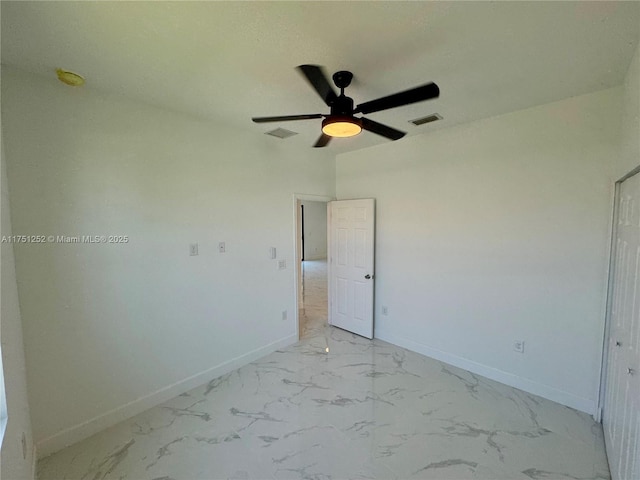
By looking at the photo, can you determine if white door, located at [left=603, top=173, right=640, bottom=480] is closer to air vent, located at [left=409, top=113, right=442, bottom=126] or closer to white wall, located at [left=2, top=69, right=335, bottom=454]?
air vent, located at [left=409, top=113, right=442, bottom=126]

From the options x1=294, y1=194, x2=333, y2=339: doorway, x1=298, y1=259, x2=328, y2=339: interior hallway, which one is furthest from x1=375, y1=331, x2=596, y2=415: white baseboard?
x1=294, y1=194, x2=333, y2=339: doorway

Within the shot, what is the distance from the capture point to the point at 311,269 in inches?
361

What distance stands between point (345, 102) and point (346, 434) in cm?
239

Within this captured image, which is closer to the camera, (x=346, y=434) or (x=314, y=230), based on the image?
(x=346, y=434)

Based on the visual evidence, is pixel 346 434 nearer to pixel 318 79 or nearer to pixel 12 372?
pixel 12 372

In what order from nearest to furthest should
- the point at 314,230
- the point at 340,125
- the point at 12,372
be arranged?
the point at 12,372
the point at 340,125
the point at 314,230

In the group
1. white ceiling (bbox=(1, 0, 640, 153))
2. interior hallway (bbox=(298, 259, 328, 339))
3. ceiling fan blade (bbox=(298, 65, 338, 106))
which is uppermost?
white ceiling (bbox=(1, 0, 640, 153))

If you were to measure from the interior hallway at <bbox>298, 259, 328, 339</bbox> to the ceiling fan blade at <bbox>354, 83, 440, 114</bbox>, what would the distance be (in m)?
3.17

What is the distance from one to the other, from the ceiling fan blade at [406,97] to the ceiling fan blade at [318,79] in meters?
0.20

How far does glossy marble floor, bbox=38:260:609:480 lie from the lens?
1.88m

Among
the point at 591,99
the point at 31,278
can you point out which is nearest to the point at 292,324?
the point at 31,278

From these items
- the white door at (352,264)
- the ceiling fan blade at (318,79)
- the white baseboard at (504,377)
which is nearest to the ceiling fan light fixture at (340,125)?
the ceiling fan blade at (318,79)

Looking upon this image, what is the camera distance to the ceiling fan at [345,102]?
151 cm

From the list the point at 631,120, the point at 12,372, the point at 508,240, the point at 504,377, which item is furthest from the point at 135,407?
the point at 631,120
